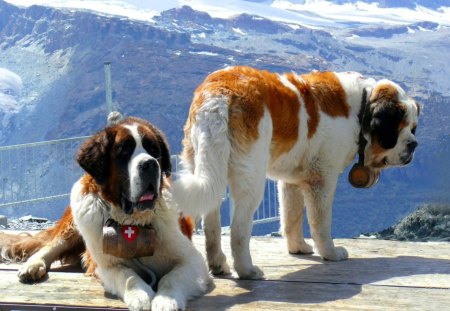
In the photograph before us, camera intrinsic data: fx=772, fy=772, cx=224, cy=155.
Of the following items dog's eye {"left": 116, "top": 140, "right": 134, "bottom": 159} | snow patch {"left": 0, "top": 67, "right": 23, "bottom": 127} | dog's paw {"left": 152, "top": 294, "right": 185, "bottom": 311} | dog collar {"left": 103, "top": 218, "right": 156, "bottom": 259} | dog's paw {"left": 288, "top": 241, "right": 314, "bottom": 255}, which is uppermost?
dog's eye {"left": 116, "top": 140, "right": 134, "bottom": 159}

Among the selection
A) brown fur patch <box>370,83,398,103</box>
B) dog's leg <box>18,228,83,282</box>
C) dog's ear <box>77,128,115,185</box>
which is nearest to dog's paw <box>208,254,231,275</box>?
dog's leg <box>18,228,83,282</box>

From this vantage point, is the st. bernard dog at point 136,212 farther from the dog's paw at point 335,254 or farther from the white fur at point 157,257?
the dog's paw at point 335,254

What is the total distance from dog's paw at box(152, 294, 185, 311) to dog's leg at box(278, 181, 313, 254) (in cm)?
177

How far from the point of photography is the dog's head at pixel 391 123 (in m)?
4.98

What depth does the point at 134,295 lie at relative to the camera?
12.0ft

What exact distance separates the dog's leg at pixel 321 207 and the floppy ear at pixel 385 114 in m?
0.41

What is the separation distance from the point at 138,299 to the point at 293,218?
185 centimetres

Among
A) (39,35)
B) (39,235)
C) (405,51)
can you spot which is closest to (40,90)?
(39,35)

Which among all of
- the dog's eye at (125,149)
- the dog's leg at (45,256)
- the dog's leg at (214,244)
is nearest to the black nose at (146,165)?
the dog's eye at (125,149)

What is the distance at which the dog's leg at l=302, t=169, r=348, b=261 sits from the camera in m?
4.95

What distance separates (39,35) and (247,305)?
9343 centimetres

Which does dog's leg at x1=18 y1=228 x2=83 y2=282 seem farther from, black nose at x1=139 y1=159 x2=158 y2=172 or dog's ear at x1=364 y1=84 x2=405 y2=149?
dog's ear at x1=364 y1=84 x2=405 y2=149

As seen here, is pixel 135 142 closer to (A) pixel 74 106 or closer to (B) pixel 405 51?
(A) pixel 74 106

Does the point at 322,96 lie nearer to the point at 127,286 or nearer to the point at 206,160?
the point at 206,160
